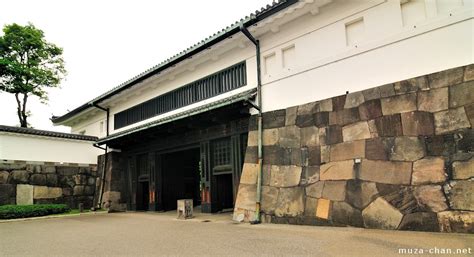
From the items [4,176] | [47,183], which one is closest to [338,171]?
[47,183]

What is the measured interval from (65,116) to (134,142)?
7.51 meters

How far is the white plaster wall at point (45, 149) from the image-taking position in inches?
563

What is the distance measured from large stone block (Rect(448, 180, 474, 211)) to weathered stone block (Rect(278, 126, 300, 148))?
3.71 m

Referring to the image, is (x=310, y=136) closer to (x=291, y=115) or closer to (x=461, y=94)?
(x=291, y=115)

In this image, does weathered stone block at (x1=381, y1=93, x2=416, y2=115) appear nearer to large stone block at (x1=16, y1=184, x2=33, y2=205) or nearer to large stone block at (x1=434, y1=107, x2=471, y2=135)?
large stone block at (x1=434, y1=107, x2=471, y2=135)

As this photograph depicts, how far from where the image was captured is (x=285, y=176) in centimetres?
843

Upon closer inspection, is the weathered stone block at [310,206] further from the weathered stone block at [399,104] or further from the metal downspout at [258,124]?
the weathered stone block at [399,104]

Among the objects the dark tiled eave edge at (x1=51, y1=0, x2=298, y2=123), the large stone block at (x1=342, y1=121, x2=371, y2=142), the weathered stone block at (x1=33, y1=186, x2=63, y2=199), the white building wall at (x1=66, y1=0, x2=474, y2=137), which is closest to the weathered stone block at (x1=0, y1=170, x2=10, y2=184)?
the weathered stone block at (x1=33, y1=186, x2=63, y2=199)

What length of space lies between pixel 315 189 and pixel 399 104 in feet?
9.33

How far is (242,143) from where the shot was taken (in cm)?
1041

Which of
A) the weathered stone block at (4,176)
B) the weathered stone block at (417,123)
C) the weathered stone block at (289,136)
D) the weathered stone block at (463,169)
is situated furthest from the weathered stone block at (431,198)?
the weathered stone block at (4,176)

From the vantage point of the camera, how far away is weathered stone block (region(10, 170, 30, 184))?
14.0 m

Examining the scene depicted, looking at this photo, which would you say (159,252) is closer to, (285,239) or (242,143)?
(285,239)

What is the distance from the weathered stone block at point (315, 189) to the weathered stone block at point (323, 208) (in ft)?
0.56
